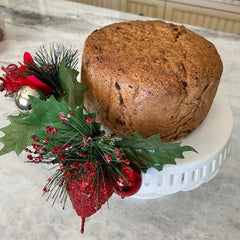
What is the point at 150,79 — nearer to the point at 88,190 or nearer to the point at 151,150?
the point at 151,150

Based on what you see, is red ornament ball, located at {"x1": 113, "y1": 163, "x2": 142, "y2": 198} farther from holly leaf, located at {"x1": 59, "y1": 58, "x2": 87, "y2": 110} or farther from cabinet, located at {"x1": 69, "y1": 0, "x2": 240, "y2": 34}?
cabinet, located at {"x1": 69, "y1": 0, "x2": 240, "y2": 34}

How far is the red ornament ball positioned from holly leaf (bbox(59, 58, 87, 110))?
0.18 metres

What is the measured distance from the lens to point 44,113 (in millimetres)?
600

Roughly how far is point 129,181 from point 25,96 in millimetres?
281

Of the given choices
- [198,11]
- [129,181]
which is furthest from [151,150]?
[198,11]

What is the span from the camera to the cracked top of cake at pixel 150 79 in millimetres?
623

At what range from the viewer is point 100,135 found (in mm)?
621

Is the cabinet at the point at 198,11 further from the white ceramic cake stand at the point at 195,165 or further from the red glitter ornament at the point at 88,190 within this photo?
the red glitter ornament at the point at 88,190

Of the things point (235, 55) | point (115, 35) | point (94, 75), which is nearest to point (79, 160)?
point (94, 75)

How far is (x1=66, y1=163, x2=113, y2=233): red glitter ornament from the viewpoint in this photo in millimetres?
567

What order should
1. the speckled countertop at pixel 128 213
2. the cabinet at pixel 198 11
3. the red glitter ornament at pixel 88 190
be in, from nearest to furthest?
the red glitter ornament at pixel 88 190, the speckled countertop at pixel 128 213, the cabinet at pixel 198 11

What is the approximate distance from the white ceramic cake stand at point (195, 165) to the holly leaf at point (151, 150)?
34 mm

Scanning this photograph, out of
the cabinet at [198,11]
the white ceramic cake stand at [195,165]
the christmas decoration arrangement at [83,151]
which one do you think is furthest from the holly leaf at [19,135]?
the cabinet at [198,11]

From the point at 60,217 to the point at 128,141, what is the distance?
0.27m
